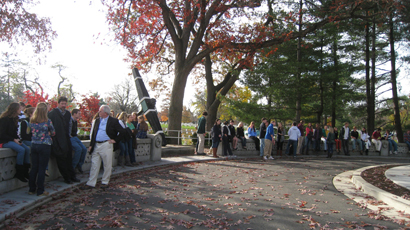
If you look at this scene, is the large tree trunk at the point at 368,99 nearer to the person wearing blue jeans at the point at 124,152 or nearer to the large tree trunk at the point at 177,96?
the large tree trunk at the point at 177,96

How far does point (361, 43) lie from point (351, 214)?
2605cm

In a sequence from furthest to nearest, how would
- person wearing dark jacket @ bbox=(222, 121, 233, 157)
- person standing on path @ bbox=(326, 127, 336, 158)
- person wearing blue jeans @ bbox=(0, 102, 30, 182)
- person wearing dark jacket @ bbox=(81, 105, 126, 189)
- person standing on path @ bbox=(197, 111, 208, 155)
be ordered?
person standing on path @ bbox=(326, 127, 336, 158) < person wearing dark jacket @ bbox=(222, 121, 233, 157) < person standing on path @ bbox=(197, 111, 208, 155) < person wearing dark jacket @ bbox=(81, 105, 126, 189) < person wearing blue jeans @ bbox=(0, 102, 30, 182)

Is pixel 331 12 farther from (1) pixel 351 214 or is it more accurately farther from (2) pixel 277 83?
(1) pixel 351 214

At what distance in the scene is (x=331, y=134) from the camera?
16.9 metres

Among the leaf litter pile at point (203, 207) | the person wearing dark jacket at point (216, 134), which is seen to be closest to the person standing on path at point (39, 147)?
the leaf litter pile at point (203, 207)

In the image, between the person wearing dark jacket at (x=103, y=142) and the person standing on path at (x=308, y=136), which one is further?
the person standing on path at (x=308, y=136)

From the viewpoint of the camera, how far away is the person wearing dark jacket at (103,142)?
7164 mm

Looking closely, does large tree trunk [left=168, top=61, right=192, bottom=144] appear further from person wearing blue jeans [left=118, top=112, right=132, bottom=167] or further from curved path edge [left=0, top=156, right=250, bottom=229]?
curved path edge [left=0, top=156, right=250, bottom=229]

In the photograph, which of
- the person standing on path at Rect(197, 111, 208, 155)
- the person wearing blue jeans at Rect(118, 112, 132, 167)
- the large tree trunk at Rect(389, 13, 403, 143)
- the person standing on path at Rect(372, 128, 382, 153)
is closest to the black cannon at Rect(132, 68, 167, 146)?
the person standing on path at Rect(197, 111, 208, 155)

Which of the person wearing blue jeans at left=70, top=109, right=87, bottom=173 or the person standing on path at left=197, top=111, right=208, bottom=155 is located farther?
the person standing on path at left=197, top=111, right=208, bottom=155

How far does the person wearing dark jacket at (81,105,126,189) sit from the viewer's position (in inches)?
282

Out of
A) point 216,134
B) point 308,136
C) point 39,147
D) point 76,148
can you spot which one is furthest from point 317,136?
point 39,147

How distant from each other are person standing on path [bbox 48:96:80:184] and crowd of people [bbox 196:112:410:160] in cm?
809

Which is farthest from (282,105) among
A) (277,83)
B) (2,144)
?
(2,144)
